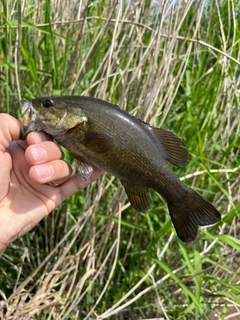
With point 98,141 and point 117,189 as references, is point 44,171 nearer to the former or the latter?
point 98,141

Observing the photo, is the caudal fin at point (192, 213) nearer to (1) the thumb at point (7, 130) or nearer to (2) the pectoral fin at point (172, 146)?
(2) the pectoral fin at point (172, 146)

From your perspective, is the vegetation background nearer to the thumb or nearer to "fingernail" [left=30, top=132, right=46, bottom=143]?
the thumb

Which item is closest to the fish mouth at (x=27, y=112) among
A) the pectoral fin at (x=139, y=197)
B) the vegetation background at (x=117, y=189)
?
the pectoral fin at (x=139, y=197)

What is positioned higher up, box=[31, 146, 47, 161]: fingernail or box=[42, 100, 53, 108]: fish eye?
box=[42, 100, 53, 108]: fish eye

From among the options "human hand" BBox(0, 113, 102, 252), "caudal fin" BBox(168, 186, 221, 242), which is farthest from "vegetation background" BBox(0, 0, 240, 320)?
"caudal fin" BBox(168, 186, 221, 242)

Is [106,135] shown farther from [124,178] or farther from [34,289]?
[34,289]

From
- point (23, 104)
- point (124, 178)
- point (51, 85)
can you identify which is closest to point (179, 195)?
point (124, 178)
